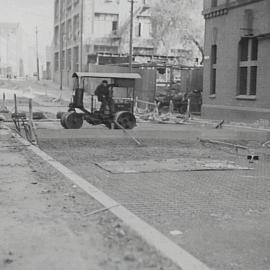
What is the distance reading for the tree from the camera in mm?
64688

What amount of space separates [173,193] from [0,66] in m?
133

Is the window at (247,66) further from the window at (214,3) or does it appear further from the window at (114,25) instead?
the window at (114,25)

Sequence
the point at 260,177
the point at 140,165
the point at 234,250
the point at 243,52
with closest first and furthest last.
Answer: the point at 234,250
the point at 260,177
the point at 140,165
the point at 243,52

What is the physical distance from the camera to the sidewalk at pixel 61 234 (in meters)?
5.52

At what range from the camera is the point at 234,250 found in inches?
253

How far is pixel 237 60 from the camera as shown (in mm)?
30594

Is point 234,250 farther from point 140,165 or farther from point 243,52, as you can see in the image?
point 243,52

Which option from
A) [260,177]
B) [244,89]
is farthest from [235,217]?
[244,89]

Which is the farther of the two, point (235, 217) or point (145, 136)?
point (145, 136)

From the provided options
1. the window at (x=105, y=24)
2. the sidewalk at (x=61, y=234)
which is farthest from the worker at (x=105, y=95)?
the window at (x=105, y=24)

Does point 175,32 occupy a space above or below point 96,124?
above

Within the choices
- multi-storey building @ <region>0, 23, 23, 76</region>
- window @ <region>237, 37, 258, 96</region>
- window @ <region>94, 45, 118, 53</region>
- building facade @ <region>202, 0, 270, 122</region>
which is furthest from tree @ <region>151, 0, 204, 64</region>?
multi-storey building @ <region>0, 23, 23, 76</region>

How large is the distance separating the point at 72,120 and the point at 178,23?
45.4 m

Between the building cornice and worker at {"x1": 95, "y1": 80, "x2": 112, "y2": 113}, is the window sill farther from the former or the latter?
worker at {"x1": 95, "y1": 80, "x2": 112, "y2": 113}
